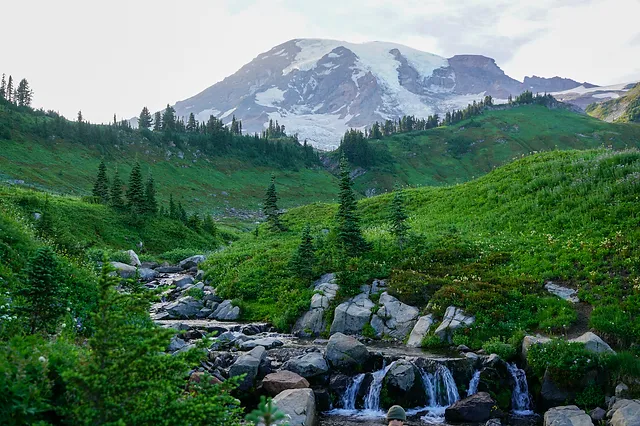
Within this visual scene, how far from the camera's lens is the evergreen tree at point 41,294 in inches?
432

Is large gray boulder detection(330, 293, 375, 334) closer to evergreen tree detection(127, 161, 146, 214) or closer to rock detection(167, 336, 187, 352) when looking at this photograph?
rock detection(167, 336, 187, 352)

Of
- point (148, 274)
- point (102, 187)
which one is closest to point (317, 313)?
point (148, 274)

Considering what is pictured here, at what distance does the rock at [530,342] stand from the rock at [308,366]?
7.85 meters

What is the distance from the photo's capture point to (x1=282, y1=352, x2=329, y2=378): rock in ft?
53.8

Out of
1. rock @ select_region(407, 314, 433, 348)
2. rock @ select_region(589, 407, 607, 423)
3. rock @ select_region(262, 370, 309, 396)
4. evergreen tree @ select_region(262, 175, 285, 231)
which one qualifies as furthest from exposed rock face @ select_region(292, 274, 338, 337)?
evergreen tree @ select_region(262, 175, 285, 231)

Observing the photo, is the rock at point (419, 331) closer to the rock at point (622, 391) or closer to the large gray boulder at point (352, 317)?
the large gray boulder at point (352, 317)

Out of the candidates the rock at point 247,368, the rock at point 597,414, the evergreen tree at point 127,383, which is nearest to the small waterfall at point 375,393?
the rock at point 247,368

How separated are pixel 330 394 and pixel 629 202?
2307 cm

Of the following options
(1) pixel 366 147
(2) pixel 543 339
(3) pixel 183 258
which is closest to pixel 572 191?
(2) pixel 543 339

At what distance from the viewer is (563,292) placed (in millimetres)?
21312

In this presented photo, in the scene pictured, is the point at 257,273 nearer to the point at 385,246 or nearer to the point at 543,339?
the point at 385,246

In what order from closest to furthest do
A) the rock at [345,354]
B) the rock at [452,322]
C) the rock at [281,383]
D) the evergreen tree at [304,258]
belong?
the rock at [281,383] → the rock at [345,354] → the rock at [452,322] → the evergreen tree at [304,258]

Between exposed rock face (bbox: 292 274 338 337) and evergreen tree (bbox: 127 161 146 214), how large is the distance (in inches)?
1326

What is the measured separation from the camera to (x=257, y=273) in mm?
31188
